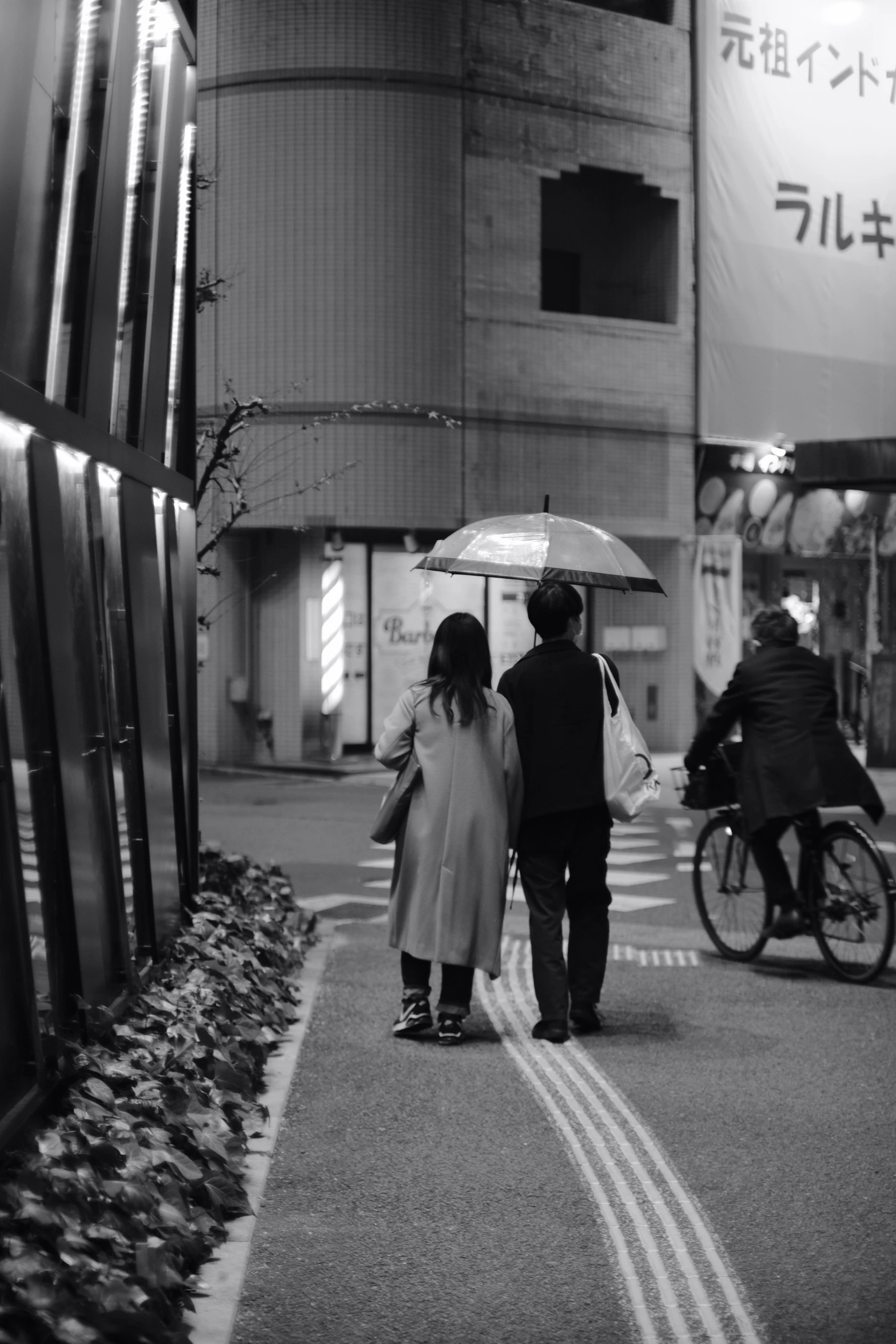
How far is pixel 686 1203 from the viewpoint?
17.9 ft

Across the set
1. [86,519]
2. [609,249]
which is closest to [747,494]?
[609,249]

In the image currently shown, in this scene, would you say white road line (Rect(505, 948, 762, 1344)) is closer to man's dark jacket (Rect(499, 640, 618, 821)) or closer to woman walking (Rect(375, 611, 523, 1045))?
woman walking (Rect(375, 611, 523, 1045))

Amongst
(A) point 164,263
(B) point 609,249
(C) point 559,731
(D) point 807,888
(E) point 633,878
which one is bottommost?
(E) point 633,878

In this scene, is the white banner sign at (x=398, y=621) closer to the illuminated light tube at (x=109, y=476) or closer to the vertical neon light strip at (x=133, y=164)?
the vertical neon light strip at (x=133, y=164)

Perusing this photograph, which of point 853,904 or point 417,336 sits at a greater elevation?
point 417,336

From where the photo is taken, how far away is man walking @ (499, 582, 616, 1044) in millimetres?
7770

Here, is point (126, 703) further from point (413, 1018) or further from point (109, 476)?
point (413, 1018)

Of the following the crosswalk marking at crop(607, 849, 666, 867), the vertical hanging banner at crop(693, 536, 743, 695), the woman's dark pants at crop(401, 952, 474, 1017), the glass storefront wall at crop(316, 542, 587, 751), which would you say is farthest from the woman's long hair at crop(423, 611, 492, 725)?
the vertical hanging banner at crop(693, 536, 743, 695)

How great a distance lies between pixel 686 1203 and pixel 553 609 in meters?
3.12

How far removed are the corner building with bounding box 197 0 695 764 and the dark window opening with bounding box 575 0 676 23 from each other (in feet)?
0.86

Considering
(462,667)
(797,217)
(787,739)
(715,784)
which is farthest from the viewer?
(797,217)

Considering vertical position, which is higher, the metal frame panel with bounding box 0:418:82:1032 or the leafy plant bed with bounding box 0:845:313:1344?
the metal frame panel with bounding box 0:418:82:1032

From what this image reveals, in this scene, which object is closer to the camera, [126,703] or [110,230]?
[110,230]

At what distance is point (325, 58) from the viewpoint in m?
23.5
